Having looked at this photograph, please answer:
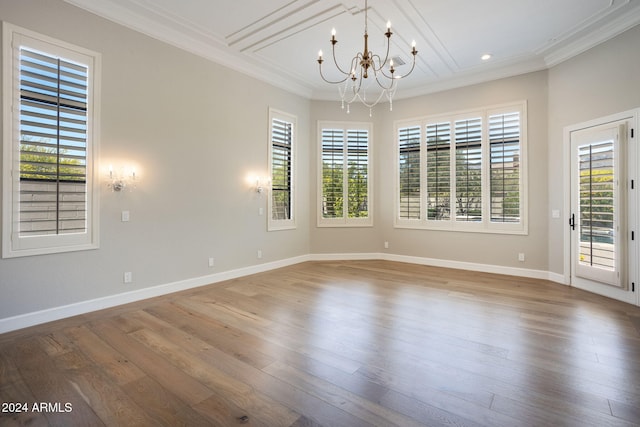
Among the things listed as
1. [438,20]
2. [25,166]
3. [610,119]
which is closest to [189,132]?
[25,166]

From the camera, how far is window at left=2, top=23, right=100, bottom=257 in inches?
120

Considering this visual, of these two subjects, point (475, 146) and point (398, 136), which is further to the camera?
point (398, 136)

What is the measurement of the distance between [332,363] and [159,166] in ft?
11.2

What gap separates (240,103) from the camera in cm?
528

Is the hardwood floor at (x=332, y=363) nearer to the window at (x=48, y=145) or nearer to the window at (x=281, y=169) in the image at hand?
the window at (x=48, y=145)

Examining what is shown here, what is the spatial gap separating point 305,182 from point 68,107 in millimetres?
4118

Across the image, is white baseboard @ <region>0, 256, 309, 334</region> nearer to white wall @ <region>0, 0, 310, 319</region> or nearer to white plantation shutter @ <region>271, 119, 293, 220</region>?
white wall @ <region>0, 0, 310, 319</region>

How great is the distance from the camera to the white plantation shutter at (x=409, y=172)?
6508 millimetres

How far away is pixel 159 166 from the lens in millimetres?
4203

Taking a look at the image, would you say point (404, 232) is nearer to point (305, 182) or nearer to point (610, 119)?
point (305, 182)

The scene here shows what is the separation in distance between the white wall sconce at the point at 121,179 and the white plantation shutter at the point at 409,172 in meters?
4.96

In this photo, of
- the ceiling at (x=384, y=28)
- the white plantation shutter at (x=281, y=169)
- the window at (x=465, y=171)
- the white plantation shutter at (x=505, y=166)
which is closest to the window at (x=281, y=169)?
the white plantation shutter at (x=281, y=169)

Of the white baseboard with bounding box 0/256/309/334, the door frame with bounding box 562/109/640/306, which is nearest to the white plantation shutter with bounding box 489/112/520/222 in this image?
the door frame with bounding box 562/109/640/306

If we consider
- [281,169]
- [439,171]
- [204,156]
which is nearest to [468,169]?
[439,171]
